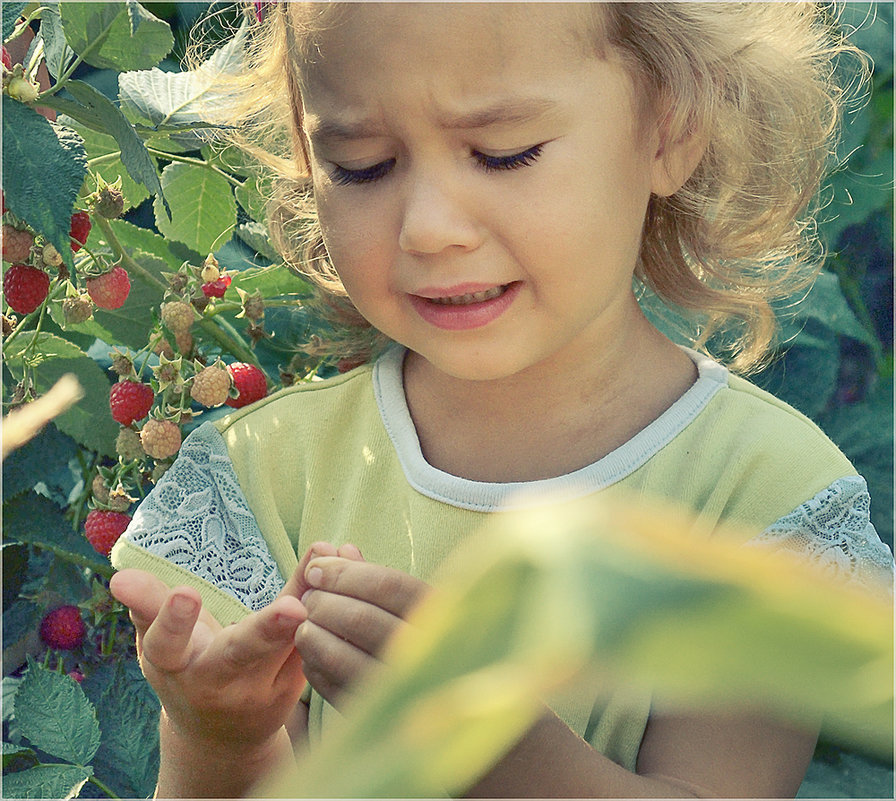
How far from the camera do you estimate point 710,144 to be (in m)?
0.89

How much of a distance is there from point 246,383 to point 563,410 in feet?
1.00

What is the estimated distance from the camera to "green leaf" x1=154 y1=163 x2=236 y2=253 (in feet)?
3.46

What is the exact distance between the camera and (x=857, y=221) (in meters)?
1.31

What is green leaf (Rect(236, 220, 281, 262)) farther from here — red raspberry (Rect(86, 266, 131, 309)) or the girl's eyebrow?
the girl's eyebrow

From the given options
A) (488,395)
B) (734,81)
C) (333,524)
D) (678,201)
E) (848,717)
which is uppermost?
(848,717)

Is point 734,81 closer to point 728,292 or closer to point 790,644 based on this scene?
point 728,292

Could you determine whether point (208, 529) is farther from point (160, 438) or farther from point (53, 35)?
point (53, 35)

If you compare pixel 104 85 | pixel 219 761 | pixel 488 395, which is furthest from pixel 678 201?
pixel 104 85

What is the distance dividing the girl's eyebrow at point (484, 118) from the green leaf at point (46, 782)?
0.57 metres

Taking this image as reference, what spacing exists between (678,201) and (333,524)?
410 millimetres

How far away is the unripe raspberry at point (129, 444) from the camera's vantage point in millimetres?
911

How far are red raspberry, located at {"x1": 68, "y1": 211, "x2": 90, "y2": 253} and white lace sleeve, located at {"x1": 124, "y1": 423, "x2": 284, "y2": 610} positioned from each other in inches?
7.6

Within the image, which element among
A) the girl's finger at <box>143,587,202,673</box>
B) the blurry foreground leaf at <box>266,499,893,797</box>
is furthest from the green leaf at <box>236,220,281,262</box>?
the blurry foreground leaf at <box>266,499,893,797</box>

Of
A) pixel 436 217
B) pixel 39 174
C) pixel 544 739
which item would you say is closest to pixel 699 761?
pixel 544 739
